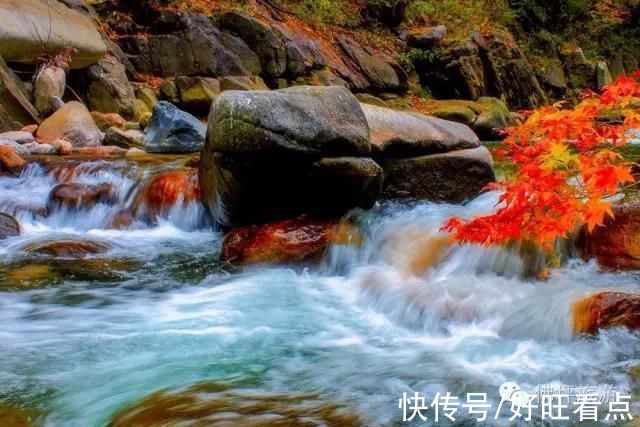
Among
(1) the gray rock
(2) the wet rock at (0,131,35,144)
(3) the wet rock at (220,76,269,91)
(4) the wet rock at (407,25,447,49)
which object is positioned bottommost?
(2) the wet rock at (0,131,35,144)

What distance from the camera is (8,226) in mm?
6664

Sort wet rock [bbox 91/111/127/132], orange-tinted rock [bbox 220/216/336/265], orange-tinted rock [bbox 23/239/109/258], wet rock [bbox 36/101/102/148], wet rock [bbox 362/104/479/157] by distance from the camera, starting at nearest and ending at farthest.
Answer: orange-tinted rock [bbox 220/216/336/265] < orange-tinted rock [bbox 23/239/109/258] < wet rock [bbox 362/104/479/157] < wet rock [bbox 36/101/102/148] < wet rock [bbox 91/111/127/132]

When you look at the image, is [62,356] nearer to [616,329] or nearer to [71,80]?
[616,329]

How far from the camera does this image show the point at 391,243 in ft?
18.1

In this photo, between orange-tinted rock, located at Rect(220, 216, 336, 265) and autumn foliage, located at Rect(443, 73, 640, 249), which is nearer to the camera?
autumn foliage, located at Rect(443, 73, 640, 249)

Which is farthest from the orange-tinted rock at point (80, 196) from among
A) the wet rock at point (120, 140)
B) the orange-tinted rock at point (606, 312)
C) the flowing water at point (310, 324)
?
the orange-tinted rock at point (606, 312)

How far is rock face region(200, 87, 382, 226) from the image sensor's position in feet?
17.3

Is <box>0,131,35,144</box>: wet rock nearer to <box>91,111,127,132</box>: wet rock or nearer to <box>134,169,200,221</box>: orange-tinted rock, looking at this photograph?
<box>91,111,127,132</box>: wet rock

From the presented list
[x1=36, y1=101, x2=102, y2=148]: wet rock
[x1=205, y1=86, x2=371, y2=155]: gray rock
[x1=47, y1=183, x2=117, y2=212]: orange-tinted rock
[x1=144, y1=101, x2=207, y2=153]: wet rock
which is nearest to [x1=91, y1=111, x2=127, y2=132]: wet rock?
[x1=36, y1=101, x2=102, y2=148]: wet rock

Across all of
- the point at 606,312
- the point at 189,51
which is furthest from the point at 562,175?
the point at 189,51

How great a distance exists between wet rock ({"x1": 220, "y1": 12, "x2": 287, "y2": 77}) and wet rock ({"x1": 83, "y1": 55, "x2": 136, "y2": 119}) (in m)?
3.24

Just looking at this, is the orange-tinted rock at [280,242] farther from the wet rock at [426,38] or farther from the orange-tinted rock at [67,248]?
the wet rock at [426,38]

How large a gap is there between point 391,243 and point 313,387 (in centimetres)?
262

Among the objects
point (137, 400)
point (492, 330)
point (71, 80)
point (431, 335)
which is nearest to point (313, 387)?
point (137, 400)
